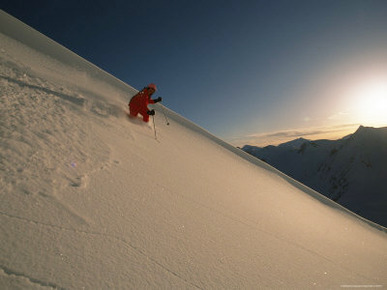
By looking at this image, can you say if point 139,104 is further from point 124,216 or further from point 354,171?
point 354,171

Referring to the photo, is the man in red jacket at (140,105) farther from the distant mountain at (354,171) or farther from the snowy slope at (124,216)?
the distant mountain at (354,171)

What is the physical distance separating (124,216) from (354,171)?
8120 centimetres

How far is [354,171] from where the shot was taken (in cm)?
6381

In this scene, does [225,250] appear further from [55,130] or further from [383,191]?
[383,191]

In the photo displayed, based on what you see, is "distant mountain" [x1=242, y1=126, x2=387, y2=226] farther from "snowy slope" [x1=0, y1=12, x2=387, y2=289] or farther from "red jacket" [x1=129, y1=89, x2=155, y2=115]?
"red jacket" [x1=129, y1=89, x2=155, y2=115]

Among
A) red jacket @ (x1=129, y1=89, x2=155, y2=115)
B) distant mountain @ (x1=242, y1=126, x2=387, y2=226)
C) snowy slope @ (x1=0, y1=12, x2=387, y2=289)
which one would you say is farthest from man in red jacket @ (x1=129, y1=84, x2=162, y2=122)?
distant mountain @ (x1=242, y1=126, x2=387, y2=226)

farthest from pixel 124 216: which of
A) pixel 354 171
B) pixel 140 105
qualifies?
pixel 354 171

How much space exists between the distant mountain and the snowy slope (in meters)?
59.4

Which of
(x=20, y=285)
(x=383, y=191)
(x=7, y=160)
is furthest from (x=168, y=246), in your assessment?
(x=383, y=191)

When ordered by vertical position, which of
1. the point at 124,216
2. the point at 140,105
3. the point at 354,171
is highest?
the point at 354,171

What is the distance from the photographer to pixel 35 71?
423 cm

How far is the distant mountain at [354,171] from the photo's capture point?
169 ft

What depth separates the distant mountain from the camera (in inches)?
2031

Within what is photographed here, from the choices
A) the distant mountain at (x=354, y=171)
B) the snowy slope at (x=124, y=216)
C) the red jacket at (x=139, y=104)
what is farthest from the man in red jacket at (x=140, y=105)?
the distant mountain at (x=354, y=171)
